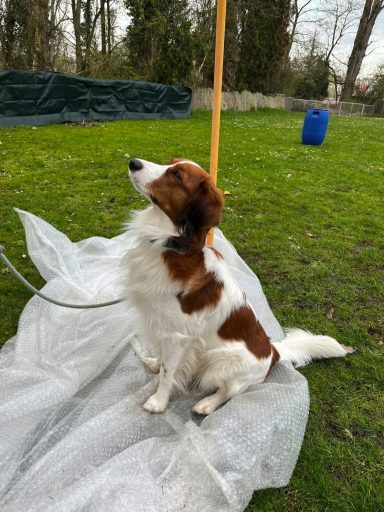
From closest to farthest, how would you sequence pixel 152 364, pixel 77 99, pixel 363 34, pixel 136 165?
pixel 136 165 < pixel 152 364 < pixel 77 99 < pixel 363 34

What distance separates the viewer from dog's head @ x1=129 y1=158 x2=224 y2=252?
2232 mm

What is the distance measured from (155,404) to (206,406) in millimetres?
313

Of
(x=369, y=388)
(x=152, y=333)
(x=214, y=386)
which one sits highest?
(x=152, y=333)

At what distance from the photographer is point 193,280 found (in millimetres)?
2301

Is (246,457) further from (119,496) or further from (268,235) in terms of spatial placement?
(268,235)

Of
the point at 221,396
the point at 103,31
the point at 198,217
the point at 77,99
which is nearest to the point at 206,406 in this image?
the point at 221,396

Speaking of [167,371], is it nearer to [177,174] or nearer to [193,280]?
[193,280]

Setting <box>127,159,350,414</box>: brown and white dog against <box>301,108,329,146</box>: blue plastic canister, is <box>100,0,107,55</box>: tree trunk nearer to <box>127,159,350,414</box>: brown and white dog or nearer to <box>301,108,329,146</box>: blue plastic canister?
<box>301,108,329,146</box>: blue plastic canister

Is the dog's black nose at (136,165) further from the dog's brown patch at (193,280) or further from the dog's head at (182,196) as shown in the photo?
the dog's brown patch at (193,280)

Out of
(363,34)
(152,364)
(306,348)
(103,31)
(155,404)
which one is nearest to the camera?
(155,404)

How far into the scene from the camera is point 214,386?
8.40 feet

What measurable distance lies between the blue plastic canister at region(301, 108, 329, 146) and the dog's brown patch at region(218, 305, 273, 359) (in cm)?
1023

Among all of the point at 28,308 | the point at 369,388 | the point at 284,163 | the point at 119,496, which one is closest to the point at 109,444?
the point at 119,496

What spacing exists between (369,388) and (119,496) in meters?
1.96
